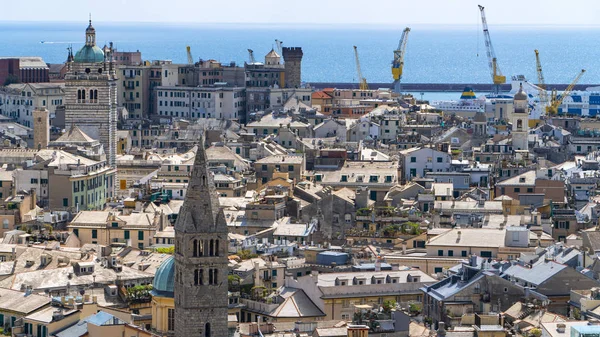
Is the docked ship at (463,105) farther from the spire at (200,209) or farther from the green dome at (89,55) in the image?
the spire at (200,209)

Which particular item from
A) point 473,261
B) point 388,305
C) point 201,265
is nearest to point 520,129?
point 473,261

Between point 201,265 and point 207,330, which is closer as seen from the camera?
point 207,330

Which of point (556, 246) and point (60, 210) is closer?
point (556, 246)

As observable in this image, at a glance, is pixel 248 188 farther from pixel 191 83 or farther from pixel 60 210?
pixel 191 83

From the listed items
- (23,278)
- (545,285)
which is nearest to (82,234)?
(23,278)

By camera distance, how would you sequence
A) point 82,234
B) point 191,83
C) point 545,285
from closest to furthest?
point 545,285 < point 82,234 < point 191,83

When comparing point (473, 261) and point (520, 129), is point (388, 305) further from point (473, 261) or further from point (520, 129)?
point (520, 129)
